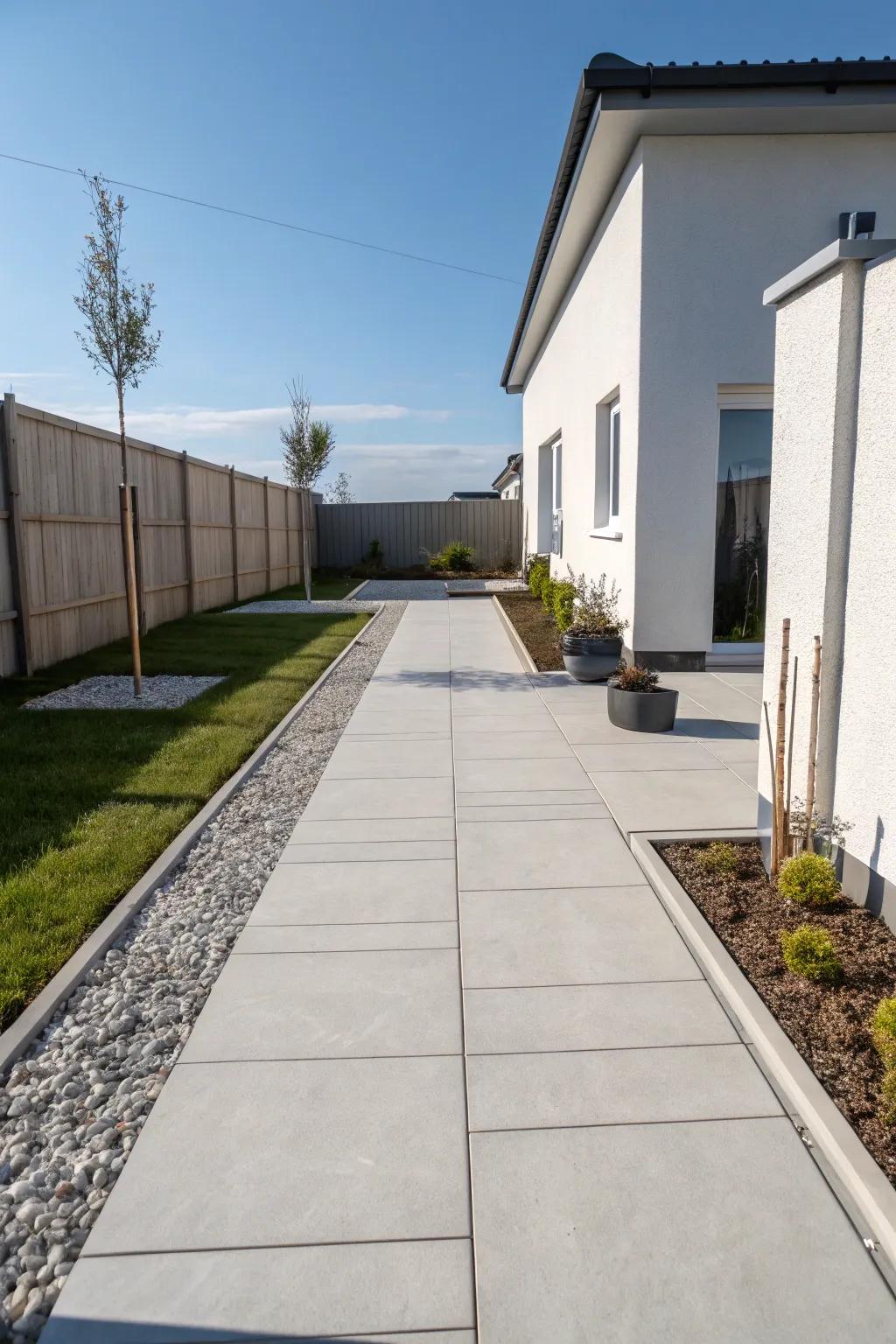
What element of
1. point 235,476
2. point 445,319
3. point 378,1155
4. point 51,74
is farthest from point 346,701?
point 445,319

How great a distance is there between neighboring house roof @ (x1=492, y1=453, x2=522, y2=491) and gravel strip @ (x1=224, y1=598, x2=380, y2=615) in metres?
8.03

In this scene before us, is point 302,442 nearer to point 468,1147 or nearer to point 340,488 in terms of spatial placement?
point 340,488

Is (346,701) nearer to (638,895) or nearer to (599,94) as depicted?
(638,895)

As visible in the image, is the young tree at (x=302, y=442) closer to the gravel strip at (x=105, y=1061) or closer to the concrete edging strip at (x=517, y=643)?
the concrete edging strip at (x=517, y=643)

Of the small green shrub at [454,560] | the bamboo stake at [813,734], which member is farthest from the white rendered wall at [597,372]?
the small green shrub at [454,560]

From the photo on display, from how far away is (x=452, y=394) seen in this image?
24312 millimetres

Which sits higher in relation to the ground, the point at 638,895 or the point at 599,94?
the point at 599,94

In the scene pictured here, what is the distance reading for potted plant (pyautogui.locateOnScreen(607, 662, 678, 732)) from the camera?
6398 millimetres

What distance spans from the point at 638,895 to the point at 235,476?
14.2 m

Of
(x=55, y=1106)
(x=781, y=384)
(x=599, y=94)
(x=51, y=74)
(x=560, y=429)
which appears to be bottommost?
(x=55, y=1106)

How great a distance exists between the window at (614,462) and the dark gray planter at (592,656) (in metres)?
1.81

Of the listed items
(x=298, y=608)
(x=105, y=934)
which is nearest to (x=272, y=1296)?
(x=105, y=934)

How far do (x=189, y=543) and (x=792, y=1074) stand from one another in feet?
41.3

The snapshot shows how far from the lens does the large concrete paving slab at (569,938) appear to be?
10.2 feet
